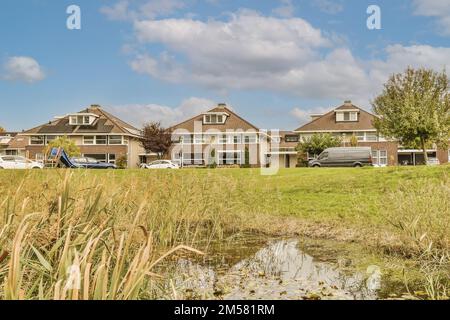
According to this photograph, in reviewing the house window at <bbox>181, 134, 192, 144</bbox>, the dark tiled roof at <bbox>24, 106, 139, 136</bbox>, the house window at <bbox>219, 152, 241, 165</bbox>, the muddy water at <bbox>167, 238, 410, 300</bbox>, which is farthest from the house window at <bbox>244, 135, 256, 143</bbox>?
the muddy water at <bbox>167, 238, 410, 300</bbox>

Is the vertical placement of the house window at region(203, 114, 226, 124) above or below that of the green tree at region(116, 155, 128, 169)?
above

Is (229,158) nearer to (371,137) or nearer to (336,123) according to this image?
(336,123)

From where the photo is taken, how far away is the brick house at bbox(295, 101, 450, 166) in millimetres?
53656

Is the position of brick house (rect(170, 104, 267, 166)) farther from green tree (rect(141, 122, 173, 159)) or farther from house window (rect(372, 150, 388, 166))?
house window (rect(372, 150, 388, 166))

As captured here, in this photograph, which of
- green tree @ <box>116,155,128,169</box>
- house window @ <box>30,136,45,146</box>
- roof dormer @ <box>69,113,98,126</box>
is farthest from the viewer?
roof dormer @ <box>69,113,98,126</box>

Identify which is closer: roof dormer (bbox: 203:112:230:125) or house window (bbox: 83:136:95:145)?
house window (bbox: 83:136:95:145)

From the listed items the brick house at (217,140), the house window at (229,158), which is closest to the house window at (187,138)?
the brick house at (217,140)

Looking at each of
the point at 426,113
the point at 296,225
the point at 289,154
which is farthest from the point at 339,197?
the point at 289,154

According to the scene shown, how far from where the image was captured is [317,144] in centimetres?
4778

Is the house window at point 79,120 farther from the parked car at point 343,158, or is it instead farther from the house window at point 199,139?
the parked car at point 343,158

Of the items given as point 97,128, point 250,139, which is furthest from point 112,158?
point 250,139

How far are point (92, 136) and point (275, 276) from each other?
164 feet

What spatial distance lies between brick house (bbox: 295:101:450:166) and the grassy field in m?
39.3
